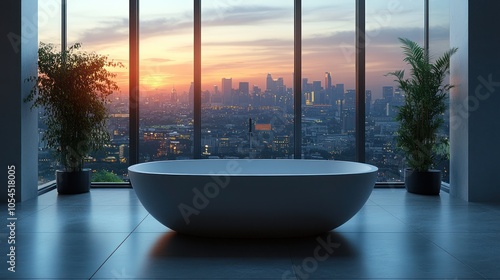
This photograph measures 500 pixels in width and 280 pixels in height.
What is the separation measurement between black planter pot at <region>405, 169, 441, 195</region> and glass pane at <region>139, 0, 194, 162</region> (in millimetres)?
2542

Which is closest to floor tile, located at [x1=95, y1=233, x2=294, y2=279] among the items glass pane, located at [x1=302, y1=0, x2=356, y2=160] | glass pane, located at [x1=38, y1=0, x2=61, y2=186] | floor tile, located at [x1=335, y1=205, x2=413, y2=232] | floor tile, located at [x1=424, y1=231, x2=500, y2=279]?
floor tile, located at [x1=335, y1=205, x2=413, y2=232]

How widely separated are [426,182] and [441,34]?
1.72 m

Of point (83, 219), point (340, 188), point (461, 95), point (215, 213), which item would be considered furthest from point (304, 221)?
point (461, 95)

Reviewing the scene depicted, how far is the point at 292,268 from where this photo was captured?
3193mm

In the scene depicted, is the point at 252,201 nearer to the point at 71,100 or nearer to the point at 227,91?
the point at 71,100

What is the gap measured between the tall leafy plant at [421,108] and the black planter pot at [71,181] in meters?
3.46

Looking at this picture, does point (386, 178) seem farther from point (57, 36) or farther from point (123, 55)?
point (57, 36)

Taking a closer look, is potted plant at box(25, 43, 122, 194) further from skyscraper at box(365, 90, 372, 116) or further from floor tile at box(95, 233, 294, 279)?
skyscraper at box(365, 90, 372, 116)

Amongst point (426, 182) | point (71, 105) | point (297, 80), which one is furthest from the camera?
point (297, 80)

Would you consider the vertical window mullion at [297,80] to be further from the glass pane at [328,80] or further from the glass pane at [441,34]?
the glass pane at [441,34]

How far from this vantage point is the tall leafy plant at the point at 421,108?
5.95 m

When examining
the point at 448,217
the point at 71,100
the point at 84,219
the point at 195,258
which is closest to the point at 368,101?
the point at 448,217

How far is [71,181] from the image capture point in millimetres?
6027

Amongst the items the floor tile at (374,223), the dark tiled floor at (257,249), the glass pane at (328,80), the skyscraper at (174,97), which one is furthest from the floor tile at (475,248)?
the skyscraper at (174,97)
